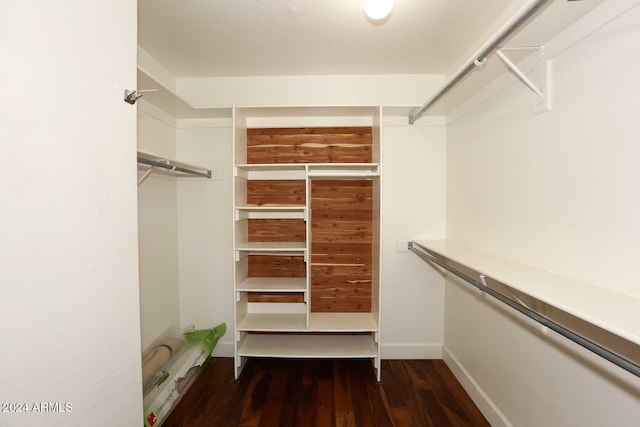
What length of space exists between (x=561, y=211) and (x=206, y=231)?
2.40 meters

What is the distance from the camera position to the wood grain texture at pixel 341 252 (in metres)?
2.42

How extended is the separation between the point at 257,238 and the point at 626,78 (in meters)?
2.28

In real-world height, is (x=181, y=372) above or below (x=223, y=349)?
above

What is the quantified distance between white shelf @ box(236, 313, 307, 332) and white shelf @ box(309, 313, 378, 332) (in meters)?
0.10

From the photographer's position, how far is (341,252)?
2441 millimetres

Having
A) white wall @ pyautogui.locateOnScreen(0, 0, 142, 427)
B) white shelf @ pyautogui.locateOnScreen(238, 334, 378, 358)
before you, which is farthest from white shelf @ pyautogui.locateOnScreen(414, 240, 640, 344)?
white wall @ pyautogui.locateOnScreen(0, 0, 142, 427)

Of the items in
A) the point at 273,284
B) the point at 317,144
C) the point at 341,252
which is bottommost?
the point at 273,284

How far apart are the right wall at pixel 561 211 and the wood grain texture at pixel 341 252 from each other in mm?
827

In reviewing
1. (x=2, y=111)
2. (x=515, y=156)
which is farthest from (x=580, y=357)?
(x=2, y=111)

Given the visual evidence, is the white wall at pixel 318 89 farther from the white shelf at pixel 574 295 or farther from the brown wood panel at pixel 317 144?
the white shelf at pixel 574 295

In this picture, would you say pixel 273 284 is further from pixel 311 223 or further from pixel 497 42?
pixel 497 42

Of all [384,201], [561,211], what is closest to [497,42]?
[561,211]

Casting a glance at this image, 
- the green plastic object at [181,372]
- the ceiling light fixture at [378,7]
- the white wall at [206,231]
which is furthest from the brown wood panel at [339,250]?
the ceiling light fixture at [378,7]

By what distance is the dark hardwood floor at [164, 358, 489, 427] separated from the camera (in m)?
1.75
